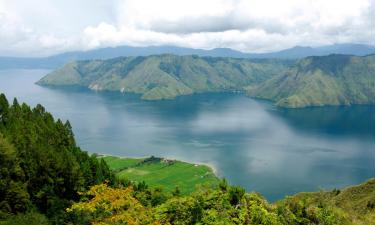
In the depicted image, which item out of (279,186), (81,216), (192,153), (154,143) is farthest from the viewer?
(154,143)

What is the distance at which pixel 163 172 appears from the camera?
474 feet

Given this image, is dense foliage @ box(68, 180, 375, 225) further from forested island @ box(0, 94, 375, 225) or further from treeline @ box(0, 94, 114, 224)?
treeline @ box(0, 94, 114, 224)

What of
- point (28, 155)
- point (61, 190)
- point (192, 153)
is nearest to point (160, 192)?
point (61, 190)

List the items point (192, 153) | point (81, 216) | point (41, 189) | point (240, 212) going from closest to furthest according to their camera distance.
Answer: point (240, 212) < point (81, 216) < point (41, 189) < point (192, 153)

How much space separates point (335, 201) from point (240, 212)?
136 feet


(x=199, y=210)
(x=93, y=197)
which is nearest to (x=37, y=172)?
(x=93, y=197)

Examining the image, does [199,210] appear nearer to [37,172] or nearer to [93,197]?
[93,197]

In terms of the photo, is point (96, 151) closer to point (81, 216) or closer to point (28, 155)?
point (28, 155)

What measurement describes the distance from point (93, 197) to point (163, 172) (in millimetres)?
102697

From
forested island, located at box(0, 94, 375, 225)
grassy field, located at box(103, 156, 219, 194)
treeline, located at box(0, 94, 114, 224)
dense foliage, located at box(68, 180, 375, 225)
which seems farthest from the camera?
grassy field, located at box(103, 156, 219, 194)

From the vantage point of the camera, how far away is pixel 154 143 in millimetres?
189375

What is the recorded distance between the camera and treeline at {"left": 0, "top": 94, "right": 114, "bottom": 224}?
44875 millimetres

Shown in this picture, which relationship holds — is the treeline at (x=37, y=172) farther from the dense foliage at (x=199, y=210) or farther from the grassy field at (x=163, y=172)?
the grassy field at (x=163, y=172)

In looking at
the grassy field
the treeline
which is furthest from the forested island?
the grassy field
